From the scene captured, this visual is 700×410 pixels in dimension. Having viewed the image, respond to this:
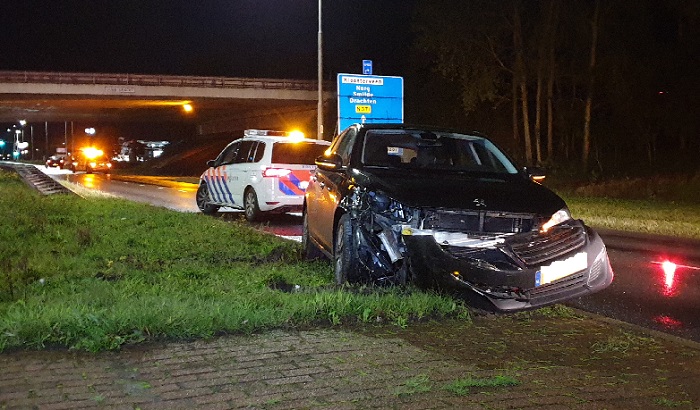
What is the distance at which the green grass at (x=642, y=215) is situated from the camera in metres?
16.7

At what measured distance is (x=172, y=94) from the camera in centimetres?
5059

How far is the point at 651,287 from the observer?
933 centimetres

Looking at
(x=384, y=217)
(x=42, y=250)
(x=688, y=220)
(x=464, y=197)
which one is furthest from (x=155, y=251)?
(x=688, y=220)

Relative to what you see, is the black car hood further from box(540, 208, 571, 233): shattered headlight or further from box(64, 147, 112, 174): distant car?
box(64, 147, 112, 174): distant car

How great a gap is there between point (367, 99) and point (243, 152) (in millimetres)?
10053

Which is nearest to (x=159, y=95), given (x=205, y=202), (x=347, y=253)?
(x=205, y=202)

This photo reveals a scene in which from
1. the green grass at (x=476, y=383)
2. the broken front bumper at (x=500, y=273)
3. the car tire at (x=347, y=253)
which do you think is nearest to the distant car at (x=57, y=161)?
the car tire at (x=347, y=253)

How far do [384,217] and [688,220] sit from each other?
1334cm

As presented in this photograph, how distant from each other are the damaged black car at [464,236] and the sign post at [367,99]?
1733 cm

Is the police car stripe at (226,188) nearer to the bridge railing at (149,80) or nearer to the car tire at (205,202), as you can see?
the car tire at (205,202)

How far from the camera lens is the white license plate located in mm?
6542

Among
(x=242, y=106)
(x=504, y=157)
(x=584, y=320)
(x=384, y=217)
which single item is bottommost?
(x=584, y=320)

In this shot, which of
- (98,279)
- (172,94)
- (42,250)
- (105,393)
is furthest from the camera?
(172,94)

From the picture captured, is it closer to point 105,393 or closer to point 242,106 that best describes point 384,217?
point 105,393
